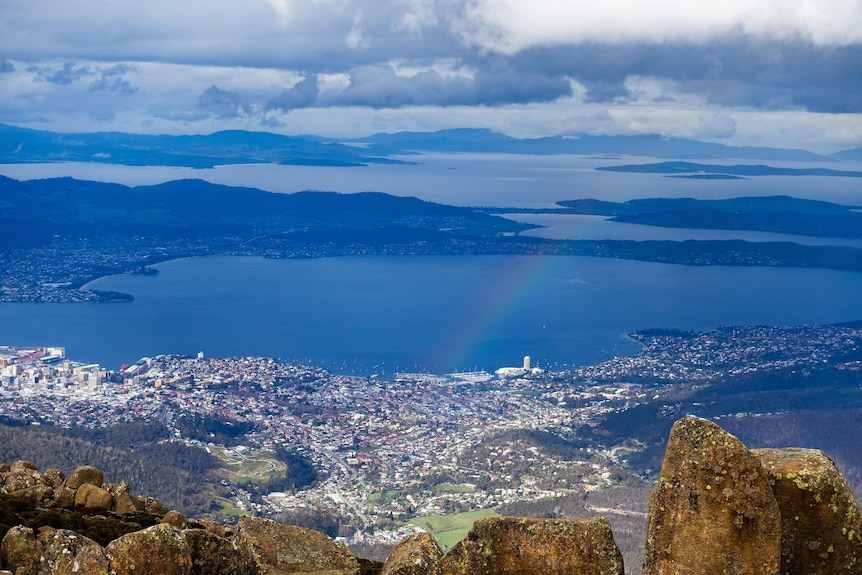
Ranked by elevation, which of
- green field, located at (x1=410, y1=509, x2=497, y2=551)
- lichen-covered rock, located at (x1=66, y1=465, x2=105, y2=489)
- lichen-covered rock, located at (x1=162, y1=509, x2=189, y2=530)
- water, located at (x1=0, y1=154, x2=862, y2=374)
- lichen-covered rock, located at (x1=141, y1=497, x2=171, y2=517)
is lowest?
water, located at (x1=0, y1=154, x2=862, y2=374)

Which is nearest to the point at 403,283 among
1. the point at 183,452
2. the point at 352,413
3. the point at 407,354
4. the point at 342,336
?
the point at 342,336

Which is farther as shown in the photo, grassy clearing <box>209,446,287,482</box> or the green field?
grassy clearing <box>209,446,287,482</box>

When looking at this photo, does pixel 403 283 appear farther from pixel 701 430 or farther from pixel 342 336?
pixel 701 430

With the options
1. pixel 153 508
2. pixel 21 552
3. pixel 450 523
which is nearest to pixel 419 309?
pixel 450 523

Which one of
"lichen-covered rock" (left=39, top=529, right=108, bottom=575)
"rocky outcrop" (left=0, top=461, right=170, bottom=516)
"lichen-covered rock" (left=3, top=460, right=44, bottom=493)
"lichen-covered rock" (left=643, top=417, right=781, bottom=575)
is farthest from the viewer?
"lichen-covered rock" (left=3, top=460, right=44, bottom=493)

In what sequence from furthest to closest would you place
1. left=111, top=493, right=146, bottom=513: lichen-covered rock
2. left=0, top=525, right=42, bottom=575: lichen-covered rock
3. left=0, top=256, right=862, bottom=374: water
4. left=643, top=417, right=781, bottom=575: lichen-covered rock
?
left=0, top=256, right=862, bottom=374: water
left=111, top=493, right=146, bottom=513: lichen-covered rock
left=0, top=525, right=42, bottom=575: lichen-covered rock
left=643, top=417, right=781, bottom=575: lichen-covered rock

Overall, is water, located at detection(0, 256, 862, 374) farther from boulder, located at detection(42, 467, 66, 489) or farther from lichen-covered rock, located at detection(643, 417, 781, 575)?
lichen-covered rock, located at detection(643, 417, 781, 575)

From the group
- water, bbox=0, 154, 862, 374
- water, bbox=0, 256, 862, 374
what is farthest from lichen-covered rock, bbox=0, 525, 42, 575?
water, bbox=0, 154, 862, 374
